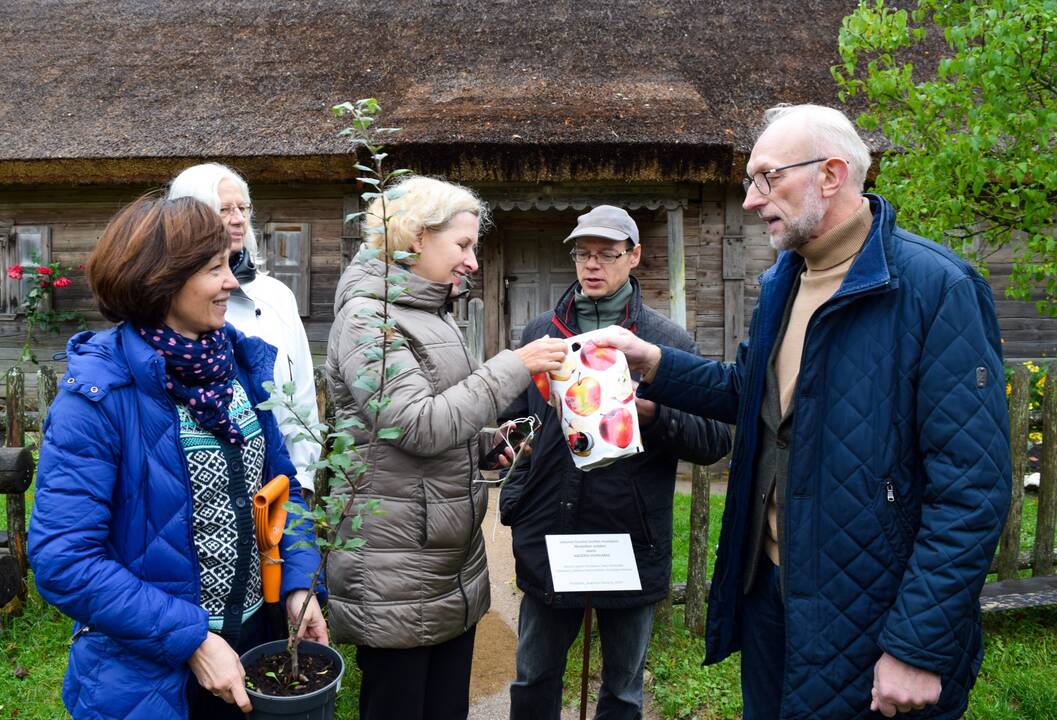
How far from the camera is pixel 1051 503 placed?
3947mm

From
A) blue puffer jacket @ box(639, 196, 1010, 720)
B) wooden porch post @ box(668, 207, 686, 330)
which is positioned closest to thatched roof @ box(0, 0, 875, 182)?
wooden porch post @ box(668, 207, 686, 330)

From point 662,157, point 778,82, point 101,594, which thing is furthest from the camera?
point 778,82

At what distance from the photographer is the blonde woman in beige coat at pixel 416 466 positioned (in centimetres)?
200

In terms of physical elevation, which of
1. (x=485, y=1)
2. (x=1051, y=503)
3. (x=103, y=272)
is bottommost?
(x=1051, y=503)

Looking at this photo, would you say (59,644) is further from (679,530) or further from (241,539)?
(679,530)

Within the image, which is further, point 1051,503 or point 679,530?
point 679,530

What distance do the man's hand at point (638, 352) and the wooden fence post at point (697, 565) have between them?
153cm

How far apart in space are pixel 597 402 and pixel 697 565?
76.2 inches

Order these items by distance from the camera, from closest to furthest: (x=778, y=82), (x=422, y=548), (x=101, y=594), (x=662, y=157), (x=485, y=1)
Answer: (x=101, y=594) → (x=422, y=548) → (x=662, y=157) → (x=778, y=82) → (x=485, y=1)

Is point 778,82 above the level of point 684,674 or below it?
above

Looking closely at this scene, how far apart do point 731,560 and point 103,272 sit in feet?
5.29

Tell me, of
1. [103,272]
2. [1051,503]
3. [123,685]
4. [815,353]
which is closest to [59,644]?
[123,685]

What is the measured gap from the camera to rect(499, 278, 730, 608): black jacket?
2521 millimetres

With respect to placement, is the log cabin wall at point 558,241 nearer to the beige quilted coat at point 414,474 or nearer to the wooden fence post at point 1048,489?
the wooden fence post at point 1048,489
